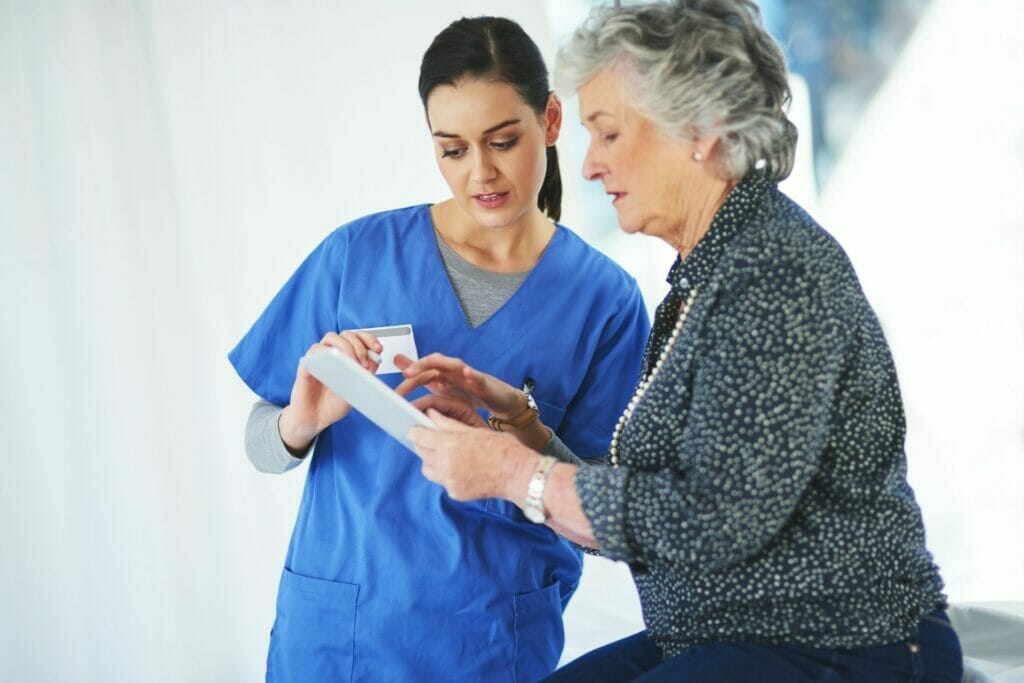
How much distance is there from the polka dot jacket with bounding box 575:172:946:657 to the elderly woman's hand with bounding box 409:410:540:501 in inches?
3.7

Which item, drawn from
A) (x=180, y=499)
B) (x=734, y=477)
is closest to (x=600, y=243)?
(x=180, y=499)

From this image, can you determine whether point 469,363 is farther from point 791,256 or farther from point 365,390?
point 791,256

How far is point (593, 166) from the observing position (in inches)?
56.1

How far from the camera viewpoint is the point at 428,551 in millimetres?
1703

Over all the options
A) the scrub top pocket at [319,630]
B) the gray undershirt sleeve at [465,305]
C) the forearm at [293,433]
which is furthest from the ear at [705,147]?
the scrub top pocket at [319,630]

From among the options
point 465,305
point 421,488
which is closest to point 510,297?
point 465,305

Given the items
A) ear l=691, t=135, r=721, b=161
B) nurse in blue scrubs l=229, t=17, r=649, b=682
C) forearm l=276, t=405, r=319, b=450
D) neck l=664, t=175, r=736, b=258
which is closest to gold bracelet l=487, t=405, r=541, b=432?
nurse in blue scrubs l=229, t=17, r=649, b=682

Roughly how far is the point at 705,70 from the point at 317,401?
0.71 m

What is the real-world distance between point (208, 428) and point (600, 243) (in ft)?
3.95

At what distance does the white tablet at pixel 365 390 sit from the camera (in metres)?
1.27

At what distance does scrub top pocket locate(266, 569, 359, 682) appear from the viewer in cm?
170

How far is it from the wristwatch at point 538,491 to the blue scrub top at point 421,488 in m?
0.40

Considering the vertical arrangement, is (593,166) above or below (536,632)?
Answer: above

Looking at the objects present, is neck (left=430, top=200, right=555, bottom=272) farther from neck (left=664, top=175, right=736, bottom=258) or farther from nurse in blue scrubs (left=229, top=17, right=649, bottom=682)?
neck (left=664, top=175, right=736, bottom=258)
